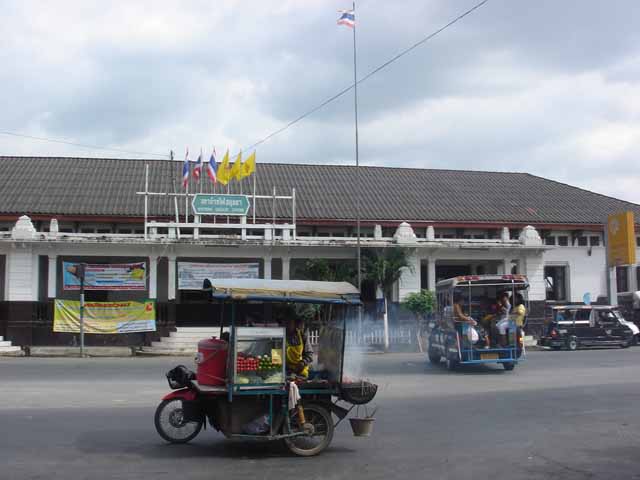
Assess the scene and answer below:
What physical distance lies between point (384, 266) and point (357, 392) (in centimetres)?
2053

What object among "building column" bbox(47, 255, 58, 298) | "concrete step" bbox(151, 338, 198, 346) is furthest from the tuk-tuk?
"building column" bbox(47, 255, 58, 298)

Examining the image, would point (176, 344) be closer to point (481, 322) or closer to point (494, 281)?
point (481, 322)

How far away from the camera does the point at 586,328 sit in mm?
29297

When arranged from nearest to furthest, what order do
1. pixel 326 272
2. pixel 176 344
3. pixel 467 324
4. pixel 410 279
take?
pixel 467 324 < pixel 176 344 < pixel 326 272 < pixel 410 279

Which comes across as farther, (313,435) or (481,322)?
(481,322)

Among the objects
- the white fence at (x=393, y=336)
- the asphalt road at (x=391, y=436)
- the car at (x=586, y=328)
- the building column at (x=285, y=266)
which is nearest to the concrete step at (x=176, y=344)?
the building column at (x=285, y=266)

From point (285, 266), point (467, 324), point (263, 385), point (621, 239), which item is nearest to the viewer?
point (263, 385)

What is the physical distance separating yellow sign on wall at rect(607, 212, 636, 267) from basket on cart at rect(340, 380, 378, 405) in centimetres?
2764

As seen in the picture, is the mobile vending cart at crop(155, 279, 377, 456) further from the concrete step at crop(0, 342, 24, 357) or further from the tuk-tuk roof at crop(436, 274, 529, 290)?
the concrete step at crop(0, 342, 24, 357)

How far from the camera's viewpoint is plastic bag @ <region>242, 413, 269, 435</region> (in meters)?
9.07

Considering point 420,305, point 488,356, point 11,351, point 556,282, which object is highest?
point 556,282

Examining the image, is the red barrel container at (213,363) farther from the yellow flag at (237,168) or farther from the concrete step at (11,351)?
the yellow flag at (237,168)

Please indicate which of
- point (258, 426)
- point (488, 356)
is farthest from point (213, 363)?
point (488, 356)

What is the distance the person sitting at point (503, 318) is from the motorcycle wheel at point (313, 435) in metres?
11.4
